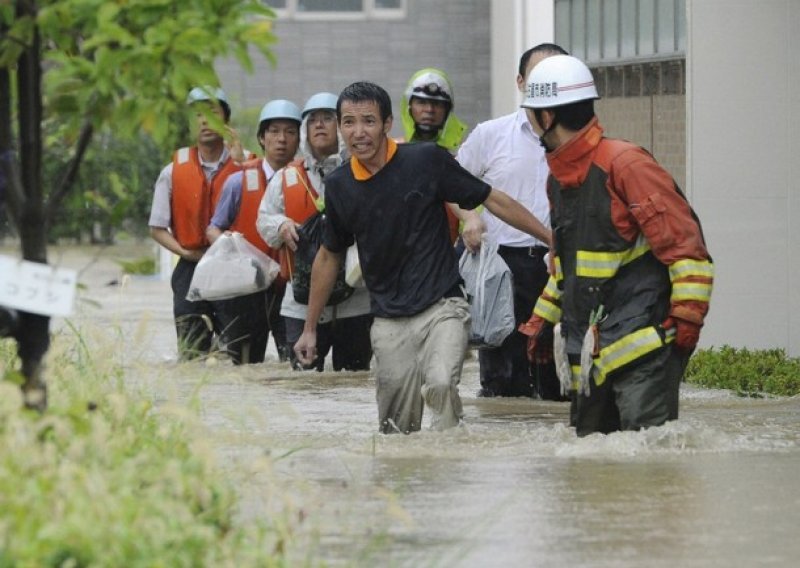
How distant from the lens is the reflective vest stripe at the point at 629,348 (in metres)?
8.41

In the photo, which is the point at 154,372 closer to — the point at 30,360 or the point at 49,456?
the point at 30,360

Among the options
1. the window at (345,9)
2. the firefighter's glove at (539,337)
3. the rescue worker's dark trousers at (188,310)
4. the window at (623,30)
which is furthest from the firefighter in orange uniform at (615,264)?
the window at (345,9)

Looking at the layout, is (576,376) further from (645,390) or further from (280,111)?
(280,111)

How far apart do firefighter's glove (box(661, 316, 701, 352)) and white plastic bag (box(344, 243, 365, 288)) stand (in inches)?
140

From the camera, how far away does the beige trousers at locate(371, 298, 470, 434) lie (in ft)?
30.7

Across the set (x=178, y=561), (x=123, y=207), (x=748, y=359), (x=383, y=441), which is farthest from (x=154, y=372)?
(x=748, y=359)

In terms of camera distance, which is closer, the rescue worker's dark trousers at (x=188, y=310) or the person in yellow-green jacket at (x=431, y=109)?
the person in yellow-green jacket at (x=431, y=109)

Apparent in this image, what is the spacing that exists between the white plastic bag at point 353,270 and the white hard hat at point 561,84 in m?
3.10

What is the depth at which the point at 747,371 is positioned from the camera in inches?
478

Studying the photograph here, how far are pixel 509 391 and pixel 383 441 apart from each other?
2.48 m

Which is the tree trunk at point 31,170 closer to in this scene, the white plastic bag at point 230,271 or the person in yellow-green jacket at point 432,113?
the person in yellow-green jacket at point 432,113

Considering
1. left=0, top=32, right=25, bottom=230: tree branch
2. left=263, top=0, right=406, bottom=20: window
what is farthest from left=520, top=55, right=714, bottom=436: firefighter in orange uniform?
left=263, top=0, right=406, bottom=20: window

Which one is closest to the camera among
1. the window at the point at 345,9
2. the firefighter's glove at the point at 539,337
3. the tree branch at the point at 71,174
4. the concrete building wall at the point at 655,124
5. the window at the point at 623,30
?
the tree branch at the point at 71,174

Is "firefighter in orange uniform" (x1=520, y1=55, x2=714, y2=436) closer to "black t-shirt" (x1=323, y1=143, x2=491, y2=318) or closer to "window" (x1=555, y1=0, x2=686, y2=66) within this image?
"black t-shirt" (x1=323, y1=143, x2=491, y2=318)
